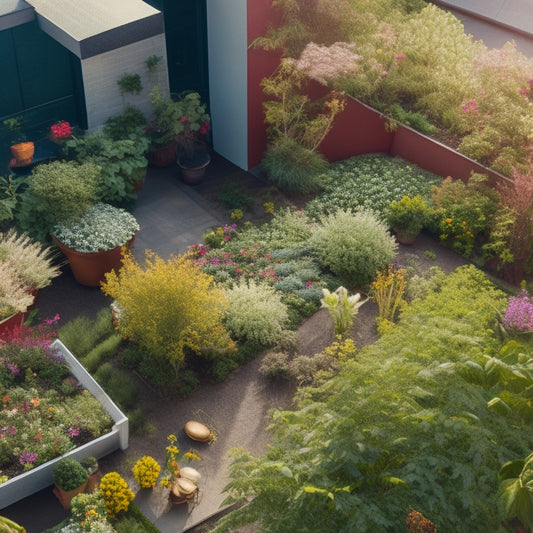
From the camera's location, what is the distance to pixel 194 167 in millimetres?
13039

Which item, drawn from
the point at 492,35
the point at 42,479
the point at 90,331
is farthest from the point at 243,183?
the point at 492,35

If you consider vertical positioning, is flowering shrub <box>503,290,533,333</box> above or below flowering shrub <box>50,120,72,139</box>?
below

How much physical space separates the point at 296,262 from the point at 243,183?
2874mm

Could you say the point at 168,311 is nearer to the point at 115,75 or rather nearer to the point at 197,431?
the point at 197,431

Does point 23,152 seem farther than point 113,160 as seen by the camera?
No

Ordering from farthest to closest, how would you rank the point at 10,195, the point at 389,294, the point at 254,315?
1. the point at 10,195
2. the point at 389,294
3. the point at 254,315

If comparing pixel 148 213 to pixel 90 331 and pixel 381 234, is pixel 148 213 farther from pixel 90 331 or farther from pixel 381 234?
pixel 381 234

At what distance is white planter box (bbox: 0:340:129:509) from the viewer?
307 inches

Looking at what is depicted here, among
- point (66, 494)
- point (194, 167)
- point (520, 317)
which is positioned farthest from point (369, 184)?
point (66, 494)

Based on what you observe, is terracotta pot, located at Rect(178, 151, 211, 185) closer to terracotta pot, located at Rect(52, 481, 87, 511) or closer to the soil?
the soil

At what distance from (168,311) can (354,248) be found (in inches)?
137

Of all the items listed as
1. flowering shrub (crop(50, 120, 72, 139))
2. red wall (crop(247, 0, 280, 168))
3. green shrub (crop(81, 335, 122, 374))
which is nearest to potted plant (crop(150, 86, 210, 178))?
red wall (crop(247, 0, 280, 168))

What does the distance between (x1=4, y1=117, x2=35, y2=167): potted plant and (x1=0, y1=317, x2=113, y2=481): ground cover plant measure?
12.0 ft

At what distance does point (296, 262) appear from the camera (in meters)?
11.1
